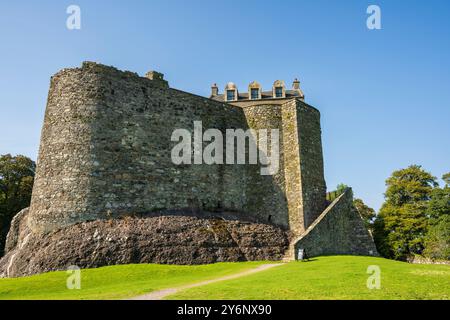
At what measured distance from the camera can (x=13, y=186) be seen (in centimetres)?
4516

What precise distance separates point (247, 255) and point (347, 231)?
903cm

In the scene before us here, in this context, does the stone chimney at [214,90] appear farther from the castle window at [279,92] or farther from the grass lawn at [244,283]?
the grass lawn at [244,283]

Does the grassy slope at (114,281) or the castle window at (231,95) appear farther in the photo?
the castle window at (231,95)

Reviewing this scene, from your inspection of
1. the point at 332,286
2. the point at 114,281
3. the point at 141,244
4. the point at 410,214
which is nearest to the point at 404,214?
the point at 410,214

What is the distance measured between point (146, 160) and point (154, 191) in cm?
211

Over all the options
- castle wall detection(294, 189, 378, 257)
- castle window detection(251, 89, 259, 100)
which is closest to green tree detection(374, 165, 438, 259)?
castle wall detection(294, 189, 378, 257)

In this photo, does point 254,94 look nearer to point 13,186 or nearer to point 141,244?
point 13,186

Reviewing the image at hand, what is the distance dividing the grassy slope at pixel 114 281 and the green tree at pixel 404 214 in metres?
28.0

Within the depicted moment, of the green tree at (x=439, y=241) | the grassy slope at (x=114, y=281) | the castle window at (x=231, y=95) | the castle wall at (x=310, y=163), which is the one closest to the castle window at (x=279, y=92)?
the castle window at (x=231, y=95)

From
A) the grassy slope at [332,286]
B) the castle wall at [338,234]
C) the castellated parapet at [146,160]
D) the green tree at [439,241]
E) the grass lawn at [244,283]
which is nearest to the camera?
the grassy slope at [332,286]

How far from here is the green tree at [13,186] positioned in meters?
43.3

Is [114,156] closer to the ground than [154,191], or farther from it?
farther from it

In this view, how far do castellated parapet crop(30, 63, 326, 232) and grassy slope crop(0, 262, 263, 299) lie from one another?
491cm

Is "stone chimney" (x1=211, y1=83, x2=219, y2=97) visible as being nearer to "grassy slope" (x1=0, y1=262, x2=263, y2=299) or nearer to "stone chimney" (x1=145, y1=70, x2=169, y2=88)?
"stone chimney" (x1=145, y1=70, x2=169, y2=88)
